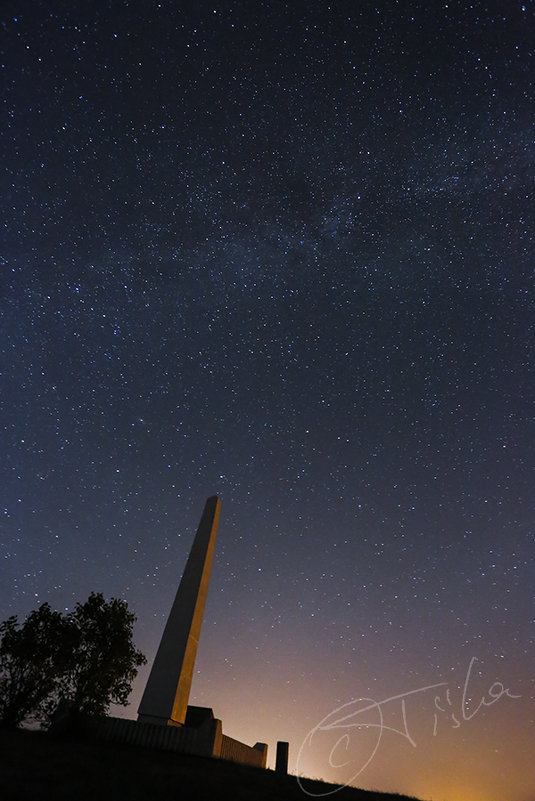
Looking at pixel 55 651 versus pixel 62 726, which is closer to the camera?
pixel 62 726

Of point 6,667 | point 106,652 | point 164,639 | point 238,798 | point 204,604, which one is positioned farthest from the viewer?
point 204,604

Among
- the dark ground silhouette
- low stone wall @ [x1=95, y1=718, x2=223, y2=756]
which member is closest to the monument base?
low stone wall @ [x1=95, y1=718, x2=223, y2=756]

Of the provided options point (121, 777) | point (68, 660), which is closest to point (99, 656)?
point (68, 660)

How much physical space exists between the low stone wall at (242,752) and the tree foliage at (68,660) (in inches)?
194

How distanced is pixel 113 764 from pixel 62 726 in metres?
6.15

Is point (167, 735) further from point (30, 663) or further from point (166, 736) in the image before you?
point (30, 663)

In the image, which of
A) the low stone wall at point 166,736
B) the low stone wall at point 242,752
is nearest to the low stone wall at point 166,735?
the low stone wall at point 166,736

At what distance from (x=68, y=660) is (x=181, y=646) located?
5.70m

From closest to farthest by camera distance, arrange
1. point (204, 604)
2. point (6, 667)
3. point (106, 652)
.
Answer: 1. point (6, 667)
2. point (106, 652)
3. point (204, 604)

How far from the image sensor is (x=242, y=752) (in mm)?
22391

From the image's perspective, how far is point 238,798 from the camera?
12227 millimetres

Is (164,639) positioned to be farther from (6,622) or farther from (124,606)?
(6,622)

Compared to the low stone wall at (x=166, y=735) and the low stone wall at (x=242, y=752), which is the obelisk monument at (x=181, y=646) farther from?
the low stone wall at (x=166, y=735)

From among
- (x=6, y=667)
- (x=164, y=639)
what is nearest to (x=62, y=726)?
(x=6, y=667)
